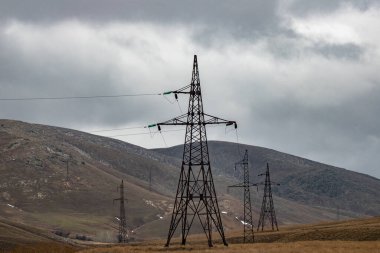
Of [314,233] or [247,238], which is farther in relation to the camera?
[247,238]

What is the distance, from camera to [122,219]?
131m

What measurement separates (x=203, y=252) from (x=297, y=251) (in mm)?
8047

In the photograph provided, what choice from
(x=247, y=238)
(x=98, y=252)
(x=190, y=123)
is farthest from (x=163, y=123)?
(x=247, y=238)

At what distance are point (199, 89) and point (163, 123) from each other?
17.8 ft

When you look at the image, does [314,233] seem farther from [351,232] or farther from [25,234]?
[25,234]

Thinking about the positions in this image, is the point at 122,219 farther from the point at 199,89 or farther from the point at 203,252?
the point at 203,252

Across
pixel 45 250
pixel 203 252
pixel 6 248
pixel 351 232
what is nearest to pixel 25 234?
pixel 6 248

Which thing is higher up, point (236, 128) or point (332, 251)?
point (236, 128)

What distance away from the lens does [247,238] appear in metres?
98.2

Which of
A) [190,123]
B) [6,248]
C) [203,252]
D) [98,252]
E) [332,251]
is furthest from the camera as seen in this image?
[6,248]

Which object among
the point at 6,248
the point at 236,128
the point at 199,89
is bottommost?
the point at 6,248

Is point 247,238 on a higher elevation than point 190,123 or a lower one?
lower

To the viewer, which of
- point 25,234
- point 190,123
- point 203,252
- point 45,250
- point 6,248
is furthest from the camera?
point 25,234

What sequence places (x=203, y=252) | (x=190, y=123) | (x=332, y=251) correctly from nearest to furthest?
(x=332, y=251) < (x=203, y=252) < (x=190, y=123)
